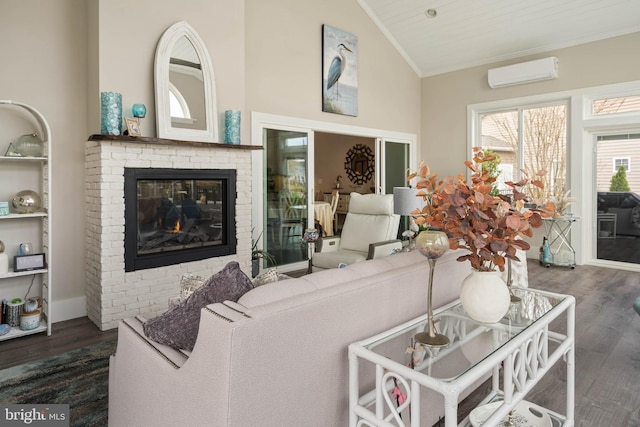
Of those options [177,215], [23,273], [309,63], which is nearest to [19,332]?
[23,273]

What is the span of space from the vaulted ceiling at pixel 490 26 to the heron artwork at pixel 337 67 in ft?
3.06

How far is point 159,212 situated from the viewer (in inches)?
146

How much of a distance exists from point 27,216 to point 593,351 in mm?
4359

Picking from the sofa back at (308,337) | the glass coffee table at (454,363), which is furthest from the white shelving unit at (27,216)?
the glass coffee table at (454,363)

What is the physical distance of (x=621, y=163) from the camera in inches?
220

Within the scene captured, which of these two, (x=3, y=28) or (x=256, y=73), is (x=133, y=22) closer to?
(x=3, y=28)

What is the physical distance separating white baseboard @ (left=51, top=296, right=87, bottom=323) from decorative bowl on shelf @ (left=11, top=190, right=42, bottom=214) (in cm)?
88

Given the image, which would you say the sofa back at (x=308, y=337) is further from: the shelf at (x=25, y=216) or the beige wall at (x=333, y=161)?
the beige wall at (x=333, y=161)

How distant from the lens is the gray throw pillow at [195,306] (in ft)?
4.79

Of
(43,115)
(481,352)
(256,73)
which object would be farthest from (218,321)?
(256,73)

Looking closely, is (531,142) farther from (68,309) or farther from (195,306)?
(68,309)

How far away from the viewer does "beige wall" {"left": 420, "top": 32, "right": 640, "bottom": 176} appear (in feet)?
17.7

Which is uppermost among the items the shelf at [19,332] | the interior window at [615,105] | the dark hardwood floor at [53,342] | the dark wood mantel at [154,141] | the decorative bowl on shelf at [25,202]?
the interior window at [615,105]

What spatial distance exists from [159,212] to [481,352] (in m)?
3.07
